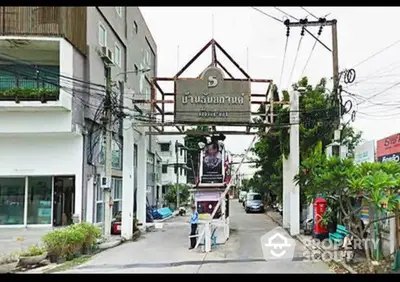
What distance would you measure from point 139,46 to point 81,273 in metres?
11.4

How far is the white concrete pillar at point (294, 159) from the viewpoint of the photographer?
18.4 meters

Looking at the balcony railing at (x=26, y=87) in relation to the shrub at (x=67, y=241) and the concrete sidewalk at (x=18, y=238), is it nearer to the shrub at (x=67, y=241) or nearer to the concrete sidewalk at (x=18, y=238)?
the concrete sidewalk at (x=18, y=238)

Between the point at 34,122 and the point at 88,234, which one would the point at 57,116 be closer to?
the point at 34,122

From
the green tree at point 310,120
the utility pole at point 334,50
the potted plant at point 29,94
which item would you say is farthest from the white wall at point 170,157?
the utility pole at point 334,50

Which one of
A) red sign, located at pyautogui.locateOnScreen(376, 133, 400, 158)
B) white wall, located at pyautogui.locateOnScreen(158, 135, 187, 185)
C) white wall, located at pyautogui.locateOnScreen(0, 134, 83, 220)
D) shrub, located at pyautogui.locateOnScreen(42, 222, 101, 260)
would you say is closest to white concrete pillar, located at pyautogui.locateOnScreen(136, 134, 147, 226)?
white wall, located at pyautogui.locateOnScreen(0, 134, 83, 220)

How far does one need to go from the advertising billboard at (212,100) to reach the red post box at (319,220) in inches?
143

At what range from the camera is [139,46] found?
19938 mm

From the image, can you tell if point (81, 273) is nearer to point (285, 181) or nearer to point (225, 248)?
point (225, 248)

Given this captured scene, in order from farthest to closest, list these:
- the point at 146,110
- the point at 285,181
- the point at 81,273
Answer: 1. the point at 285,181
2. the point at 146,110
3. the point at 81,273

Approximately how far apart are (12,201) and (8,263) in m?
8.26

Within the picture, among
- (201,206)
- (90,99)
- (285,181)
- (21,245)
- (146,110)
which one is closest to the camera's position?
(21,245)

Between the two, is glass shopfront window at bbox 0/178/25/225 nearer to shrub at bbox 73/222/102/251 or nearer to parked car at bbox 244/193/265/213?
shrub at bbox 73/222/102/251

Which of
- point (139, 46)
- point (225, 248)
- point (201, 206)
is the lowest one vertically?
point (225, 248)
